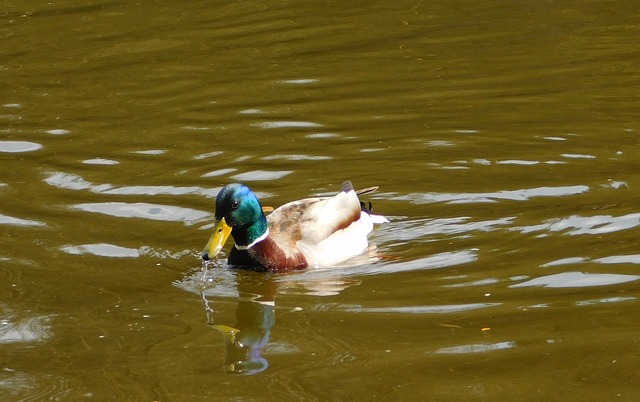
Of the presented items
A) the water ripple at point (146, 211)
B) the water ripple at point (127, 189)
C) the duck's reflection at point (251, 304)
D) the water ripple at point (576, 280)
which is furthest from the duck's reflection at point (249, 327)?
the water ripple at point (127, 189)

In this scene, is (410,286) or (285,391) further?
(410,286)

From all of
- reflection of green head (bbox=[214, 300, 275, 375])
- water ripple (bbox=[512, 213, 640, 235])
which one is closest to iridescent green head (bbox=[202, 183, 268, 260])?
reflection of green head (bbox=[214, 300, 275, 375])

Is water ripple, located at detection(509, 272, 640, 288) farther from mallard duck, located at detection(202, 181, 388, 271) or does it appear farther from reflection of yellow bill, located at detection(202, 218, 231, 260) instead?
reflection of yellow bill, located at detection(202, 218, 231, 260)

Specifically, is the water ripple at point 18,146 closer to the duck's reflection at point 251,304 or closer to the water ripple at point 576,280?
the duck's reflection at point 251,304

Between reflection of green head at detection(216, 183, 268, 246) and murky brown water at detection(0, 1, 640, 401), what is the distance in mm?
264

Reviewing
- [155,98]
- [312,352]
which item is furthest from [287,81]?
[312,352]

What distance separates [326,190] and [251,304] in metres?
2.26

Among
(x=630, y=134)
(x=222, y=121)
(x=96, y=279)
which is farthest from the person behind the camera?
(x=222, y=121)

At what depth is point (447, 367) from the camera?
5.83 meters

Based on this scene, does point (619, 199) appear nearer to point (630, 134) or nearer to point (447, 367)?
point (630, 134)

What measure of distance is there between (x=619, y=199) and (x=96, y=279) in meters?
3.52

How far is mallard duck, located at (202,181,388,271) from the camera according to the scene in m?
7.97

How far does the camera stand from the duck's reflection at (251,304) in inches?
249

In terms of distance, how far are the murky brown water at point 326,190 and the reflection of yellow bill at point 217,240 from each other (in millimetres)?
200
